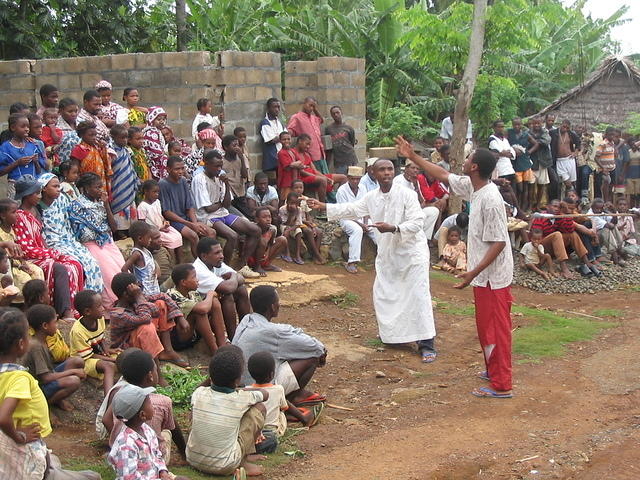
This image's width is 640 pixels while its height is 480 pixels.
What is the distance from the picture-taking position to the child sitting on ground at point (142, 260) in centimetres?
819

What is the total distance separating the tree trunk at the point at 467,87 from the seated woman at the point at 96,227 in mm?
6850

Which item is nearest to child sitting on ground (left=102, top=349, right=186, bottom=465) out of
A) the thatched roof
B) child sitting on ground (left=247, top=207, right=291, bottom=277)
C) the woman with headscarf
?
child sitting on ground (left=247, top=207, right=291, bottom=277)

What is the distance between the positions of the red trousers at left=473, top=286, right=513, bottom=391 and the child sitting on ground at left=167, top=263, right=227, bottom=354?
7.60ft

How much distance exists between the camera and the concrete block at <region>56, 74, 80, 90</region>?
1292 cm

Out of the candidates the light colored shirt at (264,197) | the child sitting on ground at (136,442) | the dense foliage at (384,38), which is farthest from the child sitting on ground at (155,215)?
the dense foliage at (384,38)

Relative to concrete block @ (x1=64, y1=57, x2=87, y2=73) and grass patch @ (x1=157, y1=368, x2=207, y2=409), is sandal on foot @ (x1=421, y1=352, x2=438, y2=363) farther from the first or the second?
concrete block @ (x1=64, y1=57, x2=87, y2=73)

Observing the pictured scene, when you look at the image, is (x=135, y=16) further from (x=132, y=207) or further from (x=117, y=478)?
(x=117, y=478)

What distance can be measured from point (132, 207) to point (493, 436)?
16.3ft

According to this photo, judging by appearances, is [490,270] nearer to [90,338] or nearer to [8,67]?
[90,338]

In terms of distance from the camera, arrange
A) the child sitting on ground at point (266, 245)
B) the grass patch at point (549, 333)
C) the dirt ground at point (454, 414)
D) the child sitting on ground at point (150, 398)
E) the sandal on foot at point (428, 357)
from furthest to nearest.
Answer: the child sitting on ground at point (266, 245) → the grass patch at point (549, 333) → the sandal on foot at point (428, 357) → the dirt ground at point (454, 414) → the child sitting on ground at point (150, 398)

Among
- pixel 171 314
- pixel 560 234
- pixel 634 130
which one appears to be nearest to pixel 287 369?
pixel 171 314

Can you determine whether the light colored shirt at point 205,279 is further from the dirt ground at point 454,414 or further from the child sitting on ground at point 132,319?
the dirt ground at point 454,414

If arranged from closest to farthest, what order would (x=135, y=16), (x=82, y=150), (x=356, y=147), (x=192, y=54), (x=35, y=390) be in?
1. (x=35, y=390)
2. (x=82, y=150)
3. (x=192, y=54)
4. (x=356, y=147)
5. (x=135, y=16)

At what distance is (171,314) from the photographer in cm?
768
